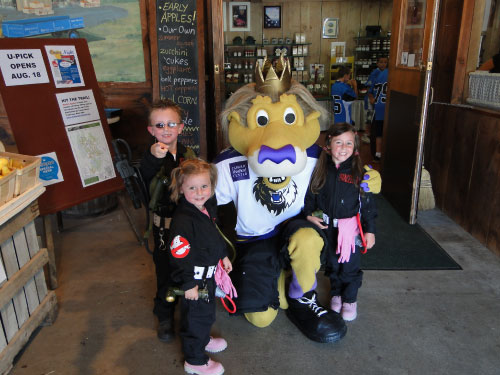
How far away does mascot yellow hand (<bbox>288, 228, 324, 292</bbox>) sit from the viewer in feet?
7.06

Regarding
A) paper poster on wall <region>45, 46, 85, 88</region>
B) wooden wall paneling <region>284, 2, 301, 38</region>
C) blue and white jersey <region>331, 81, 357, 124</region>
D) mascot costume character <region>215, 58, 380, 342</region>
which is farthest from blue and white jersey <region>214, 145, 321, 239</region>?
wooden wall paneling <region>284, 2, 301, 38</region>

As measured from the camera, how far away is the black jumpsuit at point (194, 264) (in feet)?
6.02

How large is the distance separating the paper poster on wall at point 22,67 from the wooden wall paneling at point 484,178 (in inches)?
128

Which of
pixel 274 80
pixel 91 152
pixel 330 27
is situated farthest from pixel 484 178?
pixel 330 27

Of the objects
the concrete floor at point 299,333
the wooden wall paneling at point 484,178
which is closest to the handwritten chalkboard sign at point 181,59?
the concrete floor at point 299,333

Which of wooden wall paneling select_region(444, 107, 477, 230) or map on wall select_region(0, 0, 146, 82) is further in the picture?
map on wall select_region(0, 0, 146, 82)

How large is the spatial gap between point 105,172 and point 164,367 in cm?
169

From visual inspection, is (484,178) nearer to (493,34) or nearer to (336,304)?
(336,304)

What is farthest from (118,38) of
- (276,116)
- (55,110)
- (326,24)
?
(326,24)

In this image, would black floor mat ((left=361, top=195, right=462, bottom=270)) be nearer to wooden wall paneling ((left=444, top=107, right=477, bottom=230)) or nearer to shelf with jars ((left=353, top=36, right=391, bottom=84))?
wooden wall paneling ((left=444, top=107, right=477, bottom=230))

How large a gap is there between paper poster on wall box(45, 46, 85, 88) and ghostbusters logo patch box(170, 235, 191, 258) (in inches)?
68.7

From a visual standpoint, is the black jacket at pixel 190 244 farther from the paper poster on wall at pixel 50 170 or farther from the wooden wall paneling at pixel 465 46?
the wooden wall paneling at pixel 465 46

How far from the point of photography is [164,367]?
2041 millimetres

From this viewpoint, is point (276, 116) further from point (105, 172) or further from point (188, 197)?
point (105, 172)
